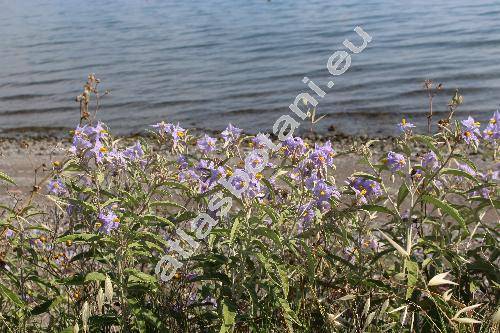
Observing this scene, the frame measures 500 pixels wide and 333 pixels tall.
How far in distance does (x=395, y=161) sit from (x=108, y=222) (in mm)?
1423

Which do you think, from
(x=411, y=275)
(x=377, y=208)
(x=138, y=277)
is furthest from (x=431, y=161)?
(x=138, y=277)

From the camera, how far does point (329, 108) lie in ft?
41.7

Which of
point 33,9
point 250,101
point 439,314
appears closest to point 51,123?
point 250,101

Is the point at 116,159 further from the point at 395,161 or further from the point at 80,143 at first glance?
the point at 395,161

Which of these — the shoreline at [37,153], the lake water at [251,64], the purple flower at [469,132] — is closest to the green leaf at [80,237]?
the purple flower at [469,132]

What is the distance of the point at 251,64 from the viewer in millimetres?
16797

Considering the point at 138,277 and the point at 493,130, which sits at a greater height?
the point at 493,130

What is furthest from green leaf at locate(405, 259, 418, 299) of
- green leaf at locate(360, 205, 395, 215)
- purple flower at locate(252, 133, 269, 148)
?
purple flower at locate(252, 133, 269, 148)

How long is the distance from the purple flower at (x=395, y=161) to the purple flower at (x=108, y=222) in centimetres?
136

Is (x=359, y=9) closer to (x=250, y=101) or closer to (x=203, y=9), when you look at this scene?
(x=203, y=9)

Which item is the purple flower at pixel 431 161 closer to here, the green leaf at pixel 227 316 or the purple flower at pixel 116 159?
the green leaf at pixel 227 316

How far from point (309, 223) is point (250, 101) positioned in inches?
394

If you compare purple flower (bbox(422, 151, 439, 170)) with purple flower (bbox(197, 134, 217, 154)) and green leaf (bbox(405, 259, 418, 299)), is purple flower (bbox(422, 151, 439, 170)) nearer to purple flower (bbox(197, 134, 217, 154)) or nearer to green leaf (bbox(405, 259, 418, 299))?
green leaf (bbox(405, 259, 418, 299))

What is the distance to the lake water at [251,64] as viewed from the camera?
12820 millimetres
